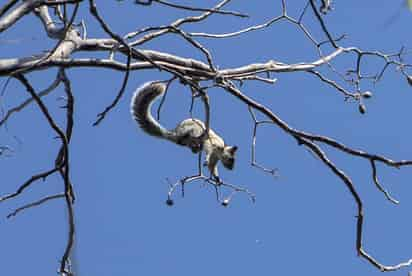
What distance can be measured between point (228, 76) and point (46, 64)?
0.85 metres

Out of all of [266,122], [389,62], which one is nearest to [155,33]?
[266,122]

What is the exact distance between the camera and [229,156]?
6.68 metres

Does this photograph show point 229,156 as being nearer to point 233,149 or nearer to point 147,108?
point 233,149

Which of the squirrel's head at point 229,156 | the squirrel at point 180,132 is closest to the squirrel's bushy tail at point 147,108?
the squirrel at point 180,132

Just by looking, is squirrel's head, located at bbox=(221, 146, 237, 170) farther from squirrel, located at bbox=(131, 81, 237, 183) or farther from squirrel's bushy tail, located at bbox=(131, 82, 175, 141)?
squirrel's bushy tail, located at bbox=(131, 82, 175, 141)

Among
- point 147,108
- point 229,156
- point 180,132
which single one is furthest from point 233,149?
point 147,108

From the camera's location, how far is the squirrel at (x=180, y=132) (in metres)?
5.47

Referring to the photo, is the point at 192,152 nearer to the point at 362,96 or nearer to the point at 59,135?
the point at 362,96

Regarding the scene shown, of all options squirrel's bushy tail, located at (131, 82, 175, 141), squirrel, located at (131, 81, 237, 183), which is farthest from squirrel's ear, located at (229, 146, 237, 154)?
squirrel's bushy tail, located at (131, 82, 175, 141)

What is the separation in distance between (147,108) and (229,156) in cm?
129

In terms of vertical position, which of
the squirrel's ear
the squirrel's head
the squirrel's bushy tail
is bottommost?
the squirrel's bushy tail

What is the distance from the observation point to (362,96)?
355cm

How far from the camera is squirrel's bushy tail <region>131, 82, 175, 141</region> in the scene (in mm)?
5340

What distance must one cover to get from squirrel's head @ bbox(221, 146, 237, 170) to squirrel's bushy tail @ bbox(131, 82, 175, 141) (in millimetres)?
528
